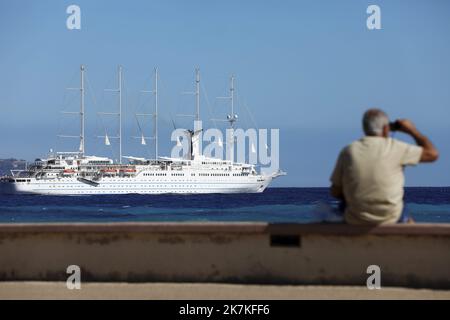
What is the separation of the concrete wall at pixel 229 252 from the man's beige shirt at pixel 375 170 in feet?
0.75

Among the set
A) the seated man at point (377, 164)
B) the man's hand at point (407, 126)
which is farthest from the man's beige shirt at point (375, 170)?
the man's hand at point (407, 126)

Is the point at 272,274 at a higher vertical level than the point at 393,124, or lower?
lower

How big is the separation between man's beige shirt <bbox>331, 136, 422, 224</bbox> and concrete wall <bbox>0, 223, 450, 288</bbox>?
0.23m

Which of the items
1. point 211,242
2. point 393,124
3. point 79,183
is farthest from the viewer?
point 79,183

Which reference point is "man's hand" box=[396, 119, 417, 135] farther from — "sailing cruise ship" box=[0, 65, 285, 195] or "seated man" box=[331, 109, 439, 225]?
"sailing cruise ship" box=[0, 65, 285, 195]

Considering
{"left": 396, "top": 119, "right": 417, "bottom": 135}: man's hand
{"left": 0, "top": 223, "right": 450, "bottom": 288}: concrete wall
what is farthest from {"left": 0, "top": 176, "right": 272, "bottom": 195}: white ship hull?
{"left": 396, "top": 119, "right": 417, "bottom": 135}: man's hand

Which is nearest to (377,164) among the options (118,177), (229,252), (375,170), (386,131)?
(375,170)

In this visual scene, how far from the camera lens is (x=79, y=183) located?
74.9 m

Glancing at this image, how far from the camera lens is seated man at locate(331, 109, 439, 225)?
15.1ft

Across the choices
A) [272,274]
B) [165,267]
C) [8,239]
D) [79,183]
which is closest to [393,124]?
[272,274]

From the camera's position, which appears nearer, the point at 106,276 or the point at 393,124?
the point at 393,124
